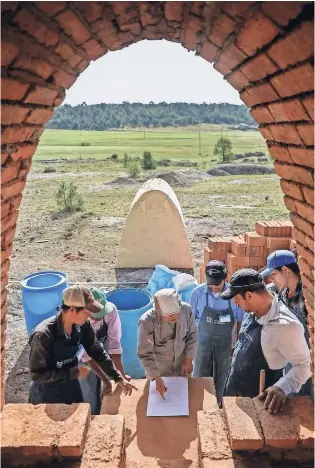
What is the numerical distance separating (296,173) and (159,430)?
6.39 feet

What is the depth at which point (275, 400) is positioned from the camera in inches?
93.6

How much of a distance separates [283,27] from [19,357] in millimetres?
5470

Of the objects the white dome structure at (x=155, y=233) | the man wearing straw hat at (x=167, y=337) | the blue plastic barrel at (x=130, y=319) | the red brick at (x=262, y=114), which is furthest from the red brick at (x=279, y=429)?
the white dome structure at (x=155, y=233)

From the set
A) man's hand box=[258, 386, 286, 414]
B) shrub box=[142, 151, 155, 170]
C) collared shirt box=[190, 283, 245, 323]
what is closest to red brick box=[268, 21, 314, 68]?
man's hand box=[258, 386, 286, 414]

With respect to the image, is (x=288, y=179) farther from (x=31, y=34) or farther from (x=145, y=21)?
(x=31, y=34)

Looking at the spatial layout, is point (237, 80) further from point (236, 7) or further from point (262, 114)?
point (236, 7)

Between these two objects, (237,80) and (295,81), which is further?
(237,80)

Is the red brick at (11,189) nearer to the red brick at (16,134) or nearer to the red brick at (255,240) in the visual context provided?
the red brick at (16,134)

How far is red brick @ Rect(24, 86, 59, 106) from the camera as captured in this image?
1.85 meters

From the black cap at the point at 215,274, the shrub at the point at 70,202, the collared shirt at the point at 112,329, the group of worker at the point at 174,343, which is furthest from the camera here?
the shrub at the point at 70,202

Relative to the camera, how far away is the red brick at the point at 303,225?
2.00 m

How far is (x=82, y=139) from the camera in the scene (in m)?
55.9

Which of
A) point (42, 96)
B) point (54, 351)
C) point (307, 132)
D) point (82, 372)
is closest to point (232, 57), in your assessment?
point (307, 132)

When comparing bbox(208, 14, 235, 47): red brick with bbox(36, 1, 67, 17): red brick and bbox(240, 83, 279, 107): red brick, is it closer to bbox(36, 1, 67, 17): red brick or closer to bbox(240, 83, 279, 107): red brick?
bbox(240, 83, 279, 107): red brick
